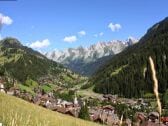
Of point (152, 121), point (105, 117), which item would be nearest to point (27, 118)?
point (105, 117)

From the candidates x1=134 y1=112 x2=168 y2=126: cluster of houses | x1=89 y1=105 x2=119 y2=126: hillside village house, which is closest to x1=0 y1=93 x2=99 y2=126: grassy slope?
x1=134 y1=112 x2=168 y2=126: cluster of houses

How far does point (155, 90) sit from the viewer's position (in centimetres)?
345

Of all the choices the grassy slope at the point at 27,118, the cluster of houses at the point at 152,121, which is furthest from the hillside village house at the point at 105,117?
the grassy slope at the point at 27,118

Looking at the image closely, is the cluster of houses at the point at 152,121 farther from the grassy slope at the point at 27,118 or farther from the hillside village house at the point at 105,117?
the grassy slope at the point at 27,118

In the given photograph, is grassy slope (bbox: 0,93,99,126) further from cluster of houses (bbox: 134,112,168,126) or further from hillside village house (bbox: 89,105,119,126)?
hillside village house (bbox: 89,105,119,126)

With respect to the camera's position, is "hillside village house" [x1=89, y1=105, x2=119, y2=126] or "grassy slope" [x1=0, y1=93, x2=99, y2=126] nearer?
"grassy slope" [x1=0, y1=93, x2=99, y2=126]

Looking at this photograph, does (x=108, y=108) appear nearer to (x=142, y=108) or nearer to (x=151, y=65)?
(x=142, y=108)

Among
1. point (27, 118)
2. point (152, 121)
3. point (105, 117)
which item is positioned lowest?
point (152, 121)

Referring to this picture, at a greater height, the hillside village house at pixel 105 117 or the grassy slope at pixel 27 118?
the grassy slope at pixel 27 118

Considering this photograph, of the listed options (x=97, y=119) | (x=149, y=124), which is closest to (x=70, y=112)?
(x=97, y=119)

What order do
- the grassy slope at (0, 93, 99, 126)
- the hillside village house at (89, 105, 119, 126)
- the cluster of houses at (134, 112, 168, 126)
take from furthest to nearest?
the hillside village house at (89, 105, 119, 126) → the grassy slope at (0, 93, 99, 126) → the cluster of houses at (134, 112, 168, 126)

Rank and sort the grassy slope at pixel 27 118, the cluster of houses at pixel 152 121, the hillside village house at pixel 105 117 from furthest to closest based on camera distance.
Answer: the hillside village house at pixel 105 117 < the grassy slope at pixel 27 118 < the cluster of houses at pixel 152 121

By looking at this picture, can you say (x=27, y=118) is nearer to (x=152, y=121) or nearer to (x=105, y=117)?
(x=105, y=117)

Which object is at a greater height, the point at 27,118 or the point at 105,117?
the point at 27,118
